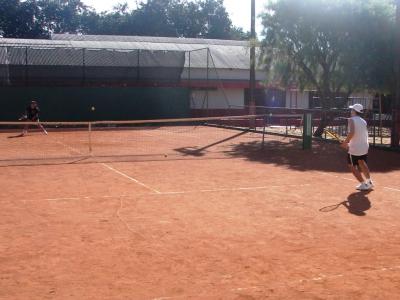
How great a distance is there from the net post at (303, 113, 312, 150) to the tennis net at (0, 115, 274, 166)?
2.31m

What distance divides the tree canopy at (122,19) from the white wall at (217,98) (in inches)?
1303

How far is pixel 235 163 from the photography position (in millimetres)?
16734

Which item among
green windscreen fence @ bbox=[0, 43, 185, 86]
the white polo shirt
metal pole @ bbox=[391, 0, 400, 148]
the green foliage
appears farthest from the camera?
green windscreen fence @ bbox=[0, 43, 185, 86]

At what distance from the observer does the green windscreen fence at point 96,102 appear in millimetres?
32781

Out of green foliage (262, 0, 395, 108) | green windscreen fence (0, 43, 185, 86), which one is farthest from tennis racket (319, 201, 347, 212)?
green windscreen fence (0, 43, 185, 86)

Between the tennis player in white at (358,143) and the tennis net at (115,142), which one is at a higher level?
the tennis player in white at (358,143)

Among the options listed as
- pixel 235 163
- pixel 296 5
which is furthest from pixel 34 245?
pixel 296 5

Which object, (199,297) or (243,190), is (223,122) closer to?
(243,190)

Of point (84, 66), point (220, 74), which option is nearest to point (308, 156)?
point (84, 66)

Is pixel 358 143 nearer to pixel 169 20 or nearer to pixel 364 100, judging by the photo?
pixel 364 100

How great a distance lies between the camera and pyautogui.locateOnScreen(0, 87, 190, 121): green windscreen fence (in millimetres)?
32781

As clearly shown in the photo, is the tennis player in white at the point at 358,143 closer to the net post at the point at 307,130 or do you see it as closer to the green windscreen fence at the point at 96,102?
the net post at the point at 307,130

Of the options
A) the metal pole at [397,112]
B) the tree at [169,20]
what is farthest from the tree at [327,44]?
the tree at [169,20]

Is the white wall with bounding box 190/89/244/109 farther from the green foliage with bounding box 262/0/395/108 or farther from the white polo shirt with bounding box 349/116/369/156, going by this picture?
the white polo shirt with bounding box 349/116/369/156
